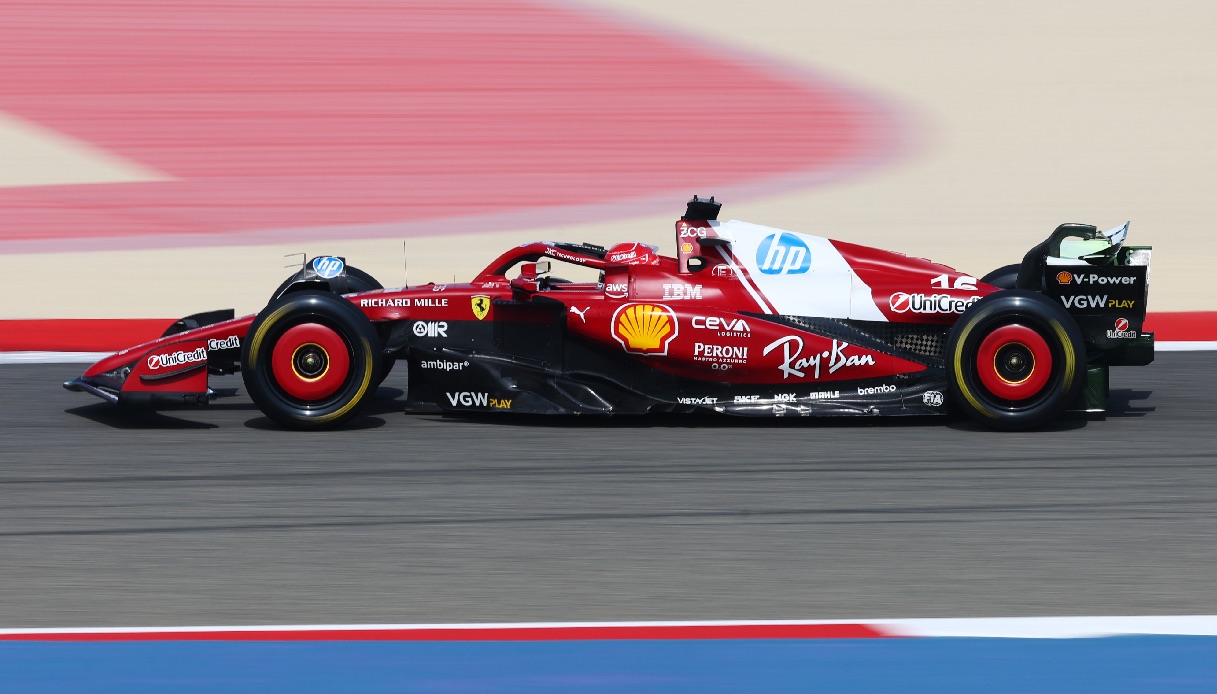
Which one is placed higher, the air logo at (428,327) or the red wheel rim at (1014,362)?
the air logo at (428,327)

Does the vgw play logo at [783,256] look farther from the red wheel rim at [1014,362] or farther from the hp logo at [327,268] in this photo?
the hp logo at [327,268]

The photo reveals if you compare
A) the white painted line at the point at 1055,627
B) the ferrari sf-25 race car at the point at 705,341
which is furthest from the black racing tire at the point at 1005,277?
the white painted line at the point at 1055,627

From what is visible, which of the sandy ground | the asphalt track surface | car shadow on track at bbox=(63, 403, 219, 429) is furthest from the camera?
the sandy ground

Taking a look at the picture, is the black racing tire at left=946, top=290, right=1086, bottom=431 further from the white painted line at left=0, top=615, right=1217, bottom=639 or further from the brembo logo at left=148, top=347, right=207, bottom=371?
the brembo logo at left=148, top=347, right=207, bottom=371

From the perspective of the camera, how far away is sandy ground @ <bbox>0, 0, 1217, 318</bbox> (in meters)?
13.6

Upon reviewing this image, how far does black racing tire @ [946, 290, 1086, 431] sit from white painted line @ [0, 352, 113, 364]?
218 inches

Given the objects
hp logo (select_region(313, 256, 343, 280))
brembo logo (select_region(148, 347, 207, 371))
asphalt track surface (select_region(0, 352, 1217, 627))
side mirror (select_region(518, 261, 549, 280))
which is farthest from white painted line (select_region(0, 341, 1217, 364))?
side mirror (select_region(518, 261, 549, 280))

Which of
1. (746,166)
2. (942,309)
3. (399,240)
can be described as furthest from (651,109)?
(942,309)

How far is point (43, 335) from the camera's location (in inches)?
425

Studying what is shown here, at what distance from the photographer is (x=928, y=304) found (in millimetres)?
7527

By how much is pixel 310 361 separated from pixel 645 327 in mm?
1638

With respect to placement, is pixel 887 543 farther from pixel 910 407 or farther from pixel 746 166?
pixel 746 166

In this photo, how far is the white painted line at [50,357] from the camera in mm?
9906

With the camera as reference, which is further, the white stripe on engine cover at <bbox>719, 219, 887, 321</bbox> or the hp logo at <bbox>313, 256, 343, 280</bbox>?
the hp logo at <bbox>313, 256, 343, 280</bbox>
